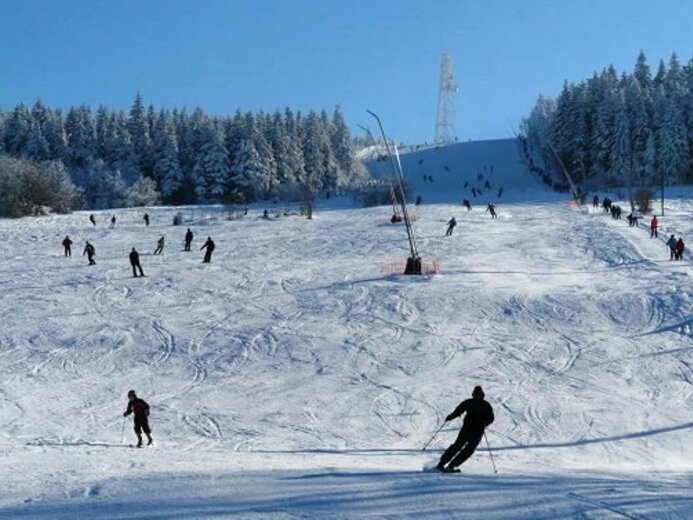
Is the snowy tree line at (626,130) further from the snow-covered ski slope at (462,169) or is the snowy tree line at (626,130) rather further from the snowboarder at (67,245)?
the snowboarder at (67,245)

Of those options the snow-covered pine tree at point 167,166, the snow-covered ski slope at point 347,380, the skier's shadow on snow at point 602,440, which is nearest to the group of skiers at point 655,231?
the snow-covered ski slope at point 347,380

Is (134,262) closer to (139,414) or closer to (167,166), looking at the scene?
(139,414)

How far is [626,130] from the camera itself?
84375 millimetres

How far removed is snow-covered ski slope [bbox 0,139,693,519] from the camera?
8.80 meters

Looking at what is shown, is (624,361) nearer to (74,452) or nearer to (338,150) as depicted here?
(74,452)

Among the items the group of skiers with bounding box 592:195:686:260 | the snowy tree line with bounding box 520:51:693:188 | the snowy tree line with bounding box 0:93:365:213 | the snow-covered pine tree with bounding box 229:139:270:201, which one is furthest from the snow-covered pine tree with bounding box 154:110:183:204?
the group of skiers with bounding box 592:195:686:260

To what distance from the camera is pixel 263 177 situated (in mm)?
89375

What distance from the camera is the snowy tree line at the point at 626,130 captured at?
3216 inches

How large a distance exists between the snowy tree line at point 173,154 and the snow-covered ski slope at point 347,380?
2041 inches

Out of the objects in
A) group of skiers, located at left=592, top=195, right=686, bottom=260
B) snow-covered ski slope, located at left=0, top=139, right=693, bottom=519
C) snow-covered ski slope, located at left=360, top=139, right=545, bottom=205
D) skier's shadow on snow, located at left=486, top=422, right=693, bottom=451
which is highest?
snow-covered ski slope, located at left=360, top=139, right=545, bottom=205

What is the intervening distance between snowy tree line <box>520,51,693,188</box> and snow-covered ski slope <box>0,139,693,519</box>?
4874cm

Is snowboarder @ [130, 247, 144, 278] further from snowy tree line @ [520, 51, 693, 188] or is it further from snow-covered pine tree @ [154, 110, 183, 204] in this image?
snow-covered pine tree @ [154, 110, 183, 204]

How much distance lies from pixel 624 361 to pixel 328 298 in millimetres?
10258

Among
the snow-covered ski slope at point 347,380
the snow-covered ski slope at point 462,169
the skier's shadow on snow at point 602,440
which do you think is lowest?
the skier's shadow on snow at point 602,440
